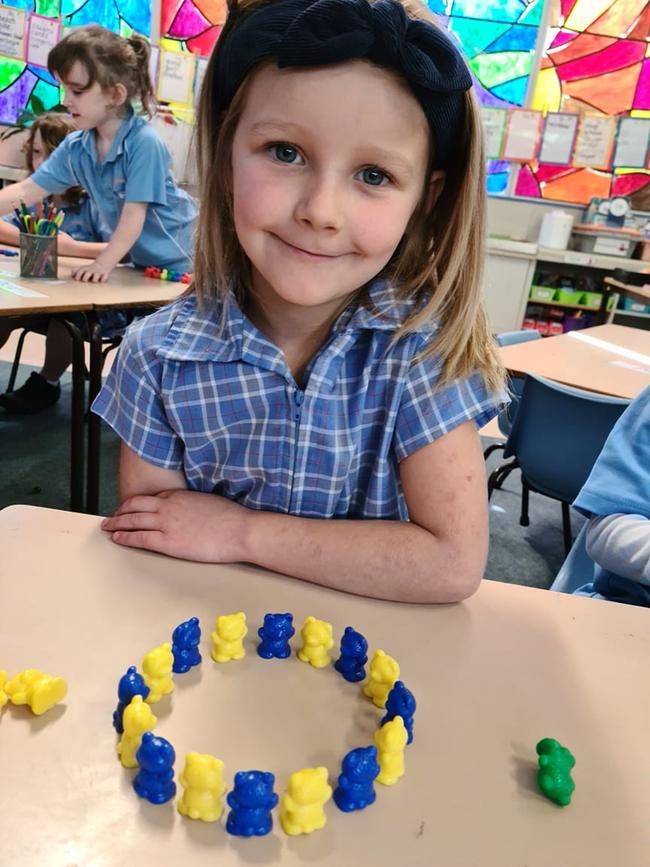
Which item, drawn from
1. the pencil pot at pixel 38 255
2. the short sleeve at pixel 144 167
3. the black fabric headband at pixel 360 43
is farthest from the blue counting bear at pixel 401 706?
the short sleeve at pixel 144 167

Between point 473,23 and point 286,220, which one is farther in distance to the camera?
point 473,23

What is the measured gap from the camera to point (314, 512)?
37.6 inches

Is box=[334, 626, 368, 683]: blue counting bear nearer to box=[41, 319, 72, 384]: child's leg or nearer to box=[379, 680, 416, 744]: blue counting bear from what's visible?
box=[379, 680, 416, 744]: blue counting bear

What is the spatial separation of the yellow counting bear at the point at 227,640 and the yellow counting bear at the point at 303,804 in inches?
6.4

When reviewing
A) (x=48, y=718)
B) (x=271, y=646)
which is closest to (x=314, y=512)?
(x=271, y=646)

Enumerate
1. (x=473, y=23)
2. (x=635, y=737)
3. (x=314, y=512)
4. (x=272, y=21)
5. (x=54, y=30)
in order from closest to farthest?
(x=635, y=737) → (x=272, y=21) → (x=314, y=512) → (x=54, y=30) → (x=473, y=23)

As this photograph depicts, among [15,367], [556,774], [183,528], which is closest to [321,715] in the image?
[556,774]

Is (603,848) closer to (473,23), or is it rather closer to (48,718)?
(48,718)

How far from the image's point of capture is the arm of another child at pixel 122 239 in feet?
7.32

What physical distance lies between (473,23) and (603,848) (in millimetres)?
5962

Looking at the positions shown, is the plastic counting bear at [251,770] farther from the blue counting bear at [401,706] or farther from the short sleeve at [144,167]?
the short sleeve at [144,167]

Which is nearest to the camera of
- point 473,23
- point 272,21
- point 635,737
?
point 635,737

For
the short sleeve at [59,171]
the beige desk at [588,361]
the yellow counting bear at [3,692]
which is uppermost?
the short sleeve at [59,171]

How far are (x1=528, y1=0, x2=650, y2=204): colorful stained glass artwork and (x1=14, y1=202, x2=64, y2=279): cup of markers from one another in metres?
4.50
